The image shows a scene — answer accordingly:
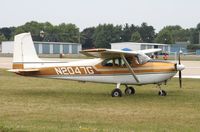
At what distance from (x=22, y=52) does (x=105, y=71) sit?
3693 mm

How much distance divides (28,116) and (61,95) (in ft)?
19.3

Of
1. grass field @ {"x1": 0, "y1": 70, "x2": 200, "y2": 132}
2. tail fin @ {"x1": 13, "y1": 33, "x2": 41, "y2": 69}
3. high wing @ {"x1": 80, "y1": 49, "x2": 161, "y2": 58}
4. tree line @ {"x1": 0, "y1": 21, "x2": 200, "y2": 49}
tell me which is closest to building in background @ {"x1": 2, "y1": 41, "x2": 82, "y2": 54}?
tree line @ {"x1": 0, "y1": 21, "x2": 200, "y2": 49}

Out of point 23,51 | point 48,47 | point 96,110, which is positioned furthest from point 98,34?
point 96,110

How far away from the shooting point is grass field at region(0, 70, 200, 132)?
32.4 ft

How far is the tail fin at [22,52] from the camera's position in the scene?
1841cm

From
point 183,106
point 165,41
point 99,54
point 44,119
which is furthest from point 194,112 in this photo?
point 165,41

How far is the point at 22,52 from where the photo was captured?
18500 mm

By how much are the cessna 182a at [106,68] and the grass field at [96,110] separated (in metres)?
0.69

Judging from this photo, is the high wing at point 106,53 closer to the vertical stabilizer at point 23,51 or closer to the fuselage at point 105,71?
the fuselage at point 105,71

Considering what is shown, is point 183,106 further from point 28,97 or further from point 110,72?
point 28,97

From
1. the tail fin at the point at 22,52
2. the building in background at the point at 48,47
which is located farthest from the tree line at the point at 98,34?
the tail fin at the point at 22,52

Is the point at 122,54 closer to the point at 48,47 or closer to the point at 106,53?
the point at 106,53

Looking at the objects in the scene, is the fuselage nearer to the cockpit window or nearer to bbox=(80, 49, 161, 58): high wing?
the cockpit window

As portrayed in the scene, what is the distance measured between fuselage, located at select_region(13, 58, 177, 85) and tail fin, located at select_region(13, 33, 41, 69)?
9cm
